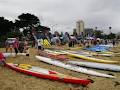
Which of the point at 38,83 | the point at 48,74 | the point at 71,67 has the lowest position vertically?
the point at 38,83

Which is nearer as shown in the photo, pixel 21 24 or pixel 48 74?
pixel 48 74

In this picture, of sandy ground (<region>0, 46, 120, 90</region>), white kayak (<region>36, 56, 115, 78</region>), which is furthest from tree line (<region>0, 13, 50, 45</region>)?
sandy ground (<region>0, 46, 120, 90</region>)

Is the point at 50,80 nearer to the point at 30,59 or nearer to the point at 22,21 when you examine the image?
the point at 30,59

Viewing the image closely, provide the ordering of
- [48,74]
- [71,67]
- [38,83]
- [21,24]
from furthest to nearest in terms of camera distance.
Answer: [21,24] < [71,67] < [48,74] < [38,83]

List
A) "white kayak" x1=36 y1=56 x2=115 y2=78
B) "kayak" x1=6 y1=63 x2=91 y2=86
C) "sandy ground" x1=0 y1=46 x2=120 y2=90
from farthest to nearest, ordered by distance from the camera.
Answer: "white kayak" x1=36 y1=56 x2=115 y2=78 < "kayak" x1=6 y1=63 x2=91 y2=86 < "sandy ground" x1=0 y1=46 x2=120 y2=90

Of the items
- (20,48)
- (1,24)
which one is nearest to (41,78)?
(20,48)

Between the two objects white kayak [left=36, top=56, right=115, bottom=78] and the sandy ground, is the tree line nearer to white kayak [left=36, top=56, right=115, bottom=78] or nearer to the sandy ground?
white kayak [left=36, top=56, right=115, bottom=78]

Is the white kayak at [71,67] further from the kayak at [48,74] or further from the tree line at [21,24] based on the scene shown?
the tree line at [21,24]

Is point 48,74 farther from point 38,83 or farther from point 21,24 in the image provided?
point 21,24

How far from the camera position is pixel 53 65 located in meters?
16.3

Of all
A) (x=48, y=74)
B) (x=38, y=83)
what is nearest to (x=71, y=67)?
(x=48, y=74)

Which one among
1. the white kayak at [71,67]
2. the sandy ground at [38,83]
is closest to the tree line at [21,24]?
the white kayak at [71,67]

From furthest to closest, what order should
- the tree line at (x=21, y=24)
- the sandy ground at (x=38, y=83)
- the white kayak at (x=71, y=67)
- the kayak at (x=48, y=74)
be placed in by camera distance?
1. the tree line at (x=21, y=24)
2. the white kayak at (x=71, y=67)
3. the kayak at (x=48, y=74)
4. the sandy ground at (x=38, y=83)

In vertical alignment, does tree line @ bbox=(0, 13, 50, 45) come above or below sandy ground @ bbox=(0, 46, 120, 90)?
above
